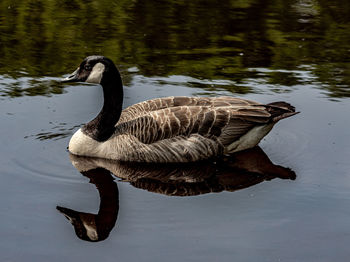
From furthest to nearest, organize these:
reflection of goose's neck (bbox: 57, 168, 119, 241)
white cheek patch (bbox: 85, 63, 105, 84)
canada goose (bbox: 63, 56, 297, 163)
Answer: white cheek patch (bbox: 85, 63, 105, 84) < canada goose (bbox: 63, 56, 297, 163) < reflection of goose's neck (bbox: 57, 168, 119, 241)

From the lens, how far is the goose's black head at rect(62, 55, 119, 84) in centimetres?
965

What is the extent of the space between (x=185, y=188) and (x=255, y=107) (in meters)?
2.18

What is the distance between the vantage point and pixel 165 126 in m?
9.55

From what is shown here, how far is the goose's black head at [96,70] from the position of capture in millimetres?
9648

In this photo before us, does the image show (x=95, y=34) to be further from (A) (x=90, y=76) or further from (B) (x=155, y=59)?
(A) (x=90, y=76)

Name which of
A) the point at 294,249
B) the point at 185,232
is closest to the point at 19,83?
the point at 185,232

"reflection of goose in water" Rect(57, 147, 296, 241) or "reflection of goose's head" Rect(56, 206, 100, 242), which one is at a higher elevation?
"reflection of goose's head" Rect(56, 206, 100, 242)

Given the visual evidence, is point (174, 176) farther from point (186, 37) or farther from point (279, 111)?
point (186, 37)

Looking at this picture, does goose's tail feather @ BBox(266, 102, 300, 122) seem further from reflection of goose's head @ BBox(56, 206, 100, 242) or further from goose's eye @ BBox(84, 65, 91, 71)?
reflection of goose's head @ BBox(56, 206, 100, 242)

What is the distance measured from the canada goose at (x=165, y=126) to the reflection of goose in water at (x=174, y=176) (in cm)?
17

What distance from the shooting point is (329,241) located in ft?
23.6

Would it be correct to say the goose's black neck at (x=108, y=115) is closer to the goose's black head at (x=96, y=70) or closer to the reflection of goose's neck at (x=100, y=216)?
the goose's black head at (x=96, y=70)

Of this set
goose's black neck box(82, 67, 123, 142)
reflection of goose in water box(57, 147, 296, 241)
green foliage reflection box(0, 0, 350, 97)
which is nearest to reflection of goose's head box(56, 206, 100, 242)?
reflection of goose in water box(57, 147, 296, 241)

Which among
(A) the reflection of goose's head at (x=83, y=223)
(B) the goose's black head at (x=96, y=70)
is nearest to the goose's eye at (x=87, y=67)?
(B) the goose's black head at (x=96, y=70)
